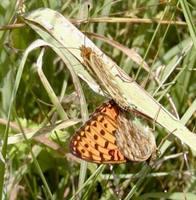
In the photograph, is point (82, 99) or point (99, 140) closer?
point (99, 140)

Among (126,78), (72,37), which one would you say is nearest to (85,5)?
(72,37)

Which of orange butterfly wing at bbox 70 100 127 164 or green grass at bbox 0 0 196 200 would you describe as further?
green grass at bbox 0 0 196 200
